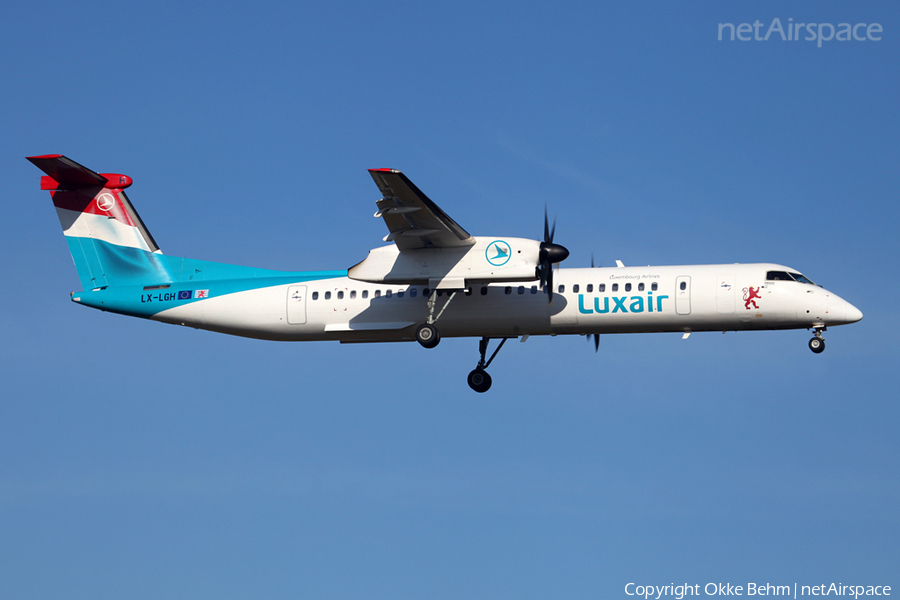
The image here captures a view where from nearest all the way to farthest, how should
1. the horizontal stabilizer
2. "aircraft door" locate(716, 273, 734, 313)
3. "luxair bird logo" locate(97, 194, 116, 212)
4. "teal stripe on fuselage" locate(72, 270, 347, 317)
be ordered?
1. "aircraft door" locate(716, 273, 734, 313)
2. the horizontal stabilizer
3. "teal stripe on fuselage" locate(72, 270, 347, 317)
4. "luxair bird logo" locate(97, 194, 116, 212)

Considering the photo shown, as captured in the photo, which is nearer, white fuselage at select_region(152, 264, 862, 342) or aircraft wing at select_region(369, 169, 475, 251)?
aircraft wing at select_region(369, 169, 475, 251)

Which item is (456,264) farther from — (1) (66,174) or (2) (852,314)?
(1) (66,174)

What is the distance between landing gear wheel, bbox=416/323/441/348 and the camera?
2361 cm

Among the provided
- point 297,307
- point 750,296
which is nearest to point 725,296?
point 750,296

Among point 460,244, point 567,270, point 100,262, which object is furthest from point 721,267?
point 100,262

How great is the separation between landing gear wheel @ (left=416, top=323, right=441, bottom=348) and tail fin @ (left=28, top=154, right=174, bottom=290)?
7460 mm

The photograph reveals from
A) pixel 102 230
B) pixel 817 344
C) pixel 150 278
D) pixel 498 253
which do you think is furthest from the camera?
pixel 102 230

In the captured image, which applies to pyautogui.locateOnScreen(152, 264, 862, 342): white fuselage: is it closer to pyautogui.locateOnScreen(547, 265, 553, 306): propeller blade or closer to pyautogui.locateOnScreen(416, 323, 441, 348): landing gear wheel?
pyautogui.locateOnScreen(547, 265, 553, 306): propeller blade

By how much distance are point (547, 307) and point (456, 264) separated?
2.56 m

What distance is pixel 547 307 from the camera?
78.1ft

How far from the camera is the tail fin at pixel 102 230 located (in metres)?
26.4

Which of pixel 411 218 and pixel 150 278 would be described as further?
pixel 150 278

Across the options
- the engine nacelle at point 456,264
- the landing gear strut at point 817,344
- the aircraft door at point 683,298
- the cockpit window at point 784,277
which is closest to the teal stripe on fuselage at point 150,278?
the engine nacelle at point 456,264

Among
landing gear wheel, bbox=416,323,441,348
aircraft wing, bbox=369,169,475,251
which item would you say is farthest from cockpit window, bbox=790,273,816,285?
landing gear wheel, bbox=416,323,441,348
